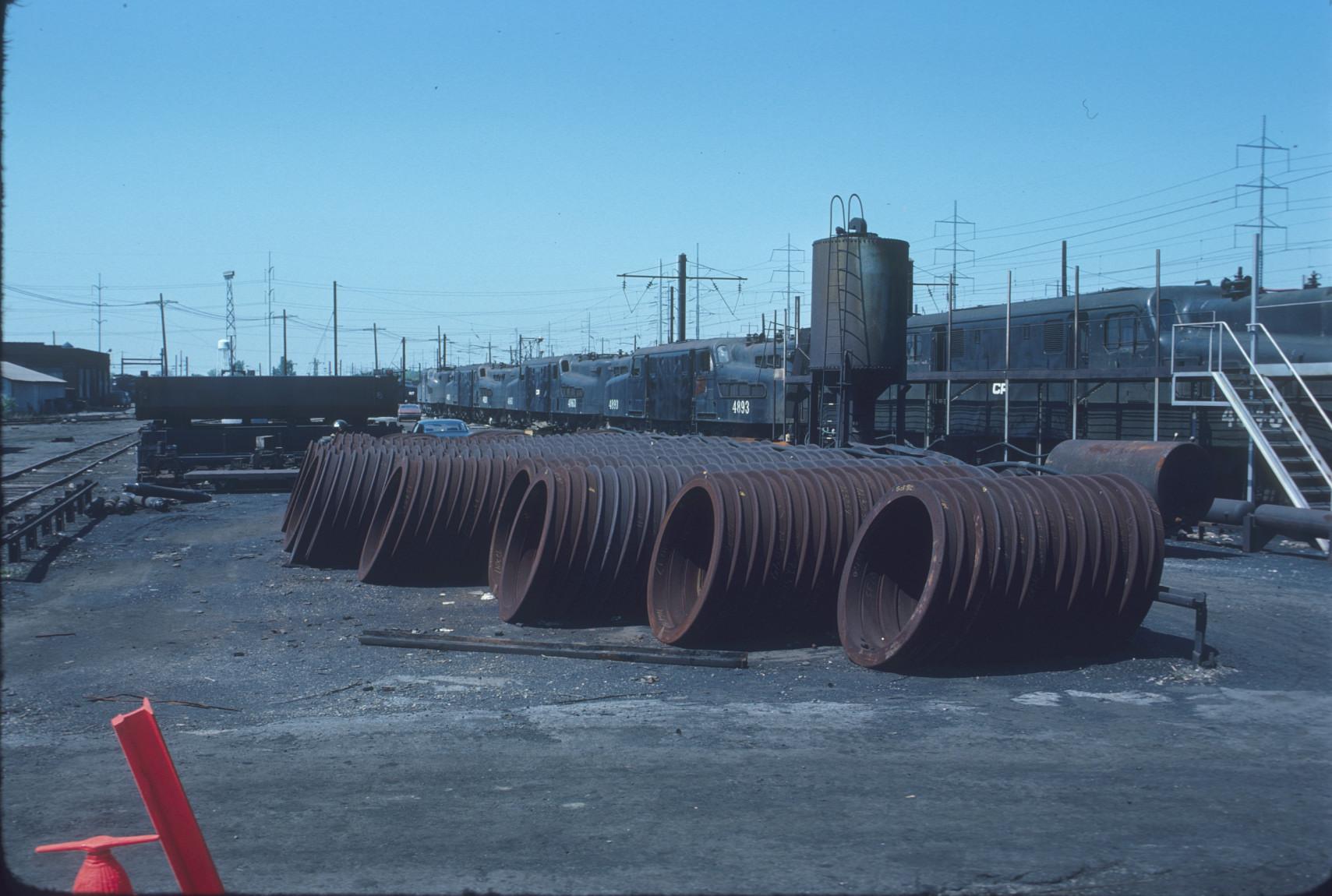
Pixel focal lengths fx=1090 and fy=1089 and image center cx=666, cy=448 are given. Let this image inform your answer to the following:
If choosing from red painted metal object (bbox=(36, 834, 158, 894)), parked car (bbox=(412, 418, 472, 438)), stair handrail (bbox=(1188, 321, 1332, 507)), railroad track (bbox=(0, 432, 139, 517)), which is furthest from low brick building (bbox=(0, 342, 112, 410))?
red painted metal object (bbox=(36, 834, 158, 894))

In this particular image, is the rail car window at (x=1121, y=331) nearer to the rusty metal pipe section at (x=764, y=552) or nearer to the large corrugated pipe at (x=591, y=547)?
the rusty metal pipe section at (x=764, y=552)

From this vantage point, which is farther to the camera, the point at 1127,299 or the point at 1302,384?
the point at 1127,299

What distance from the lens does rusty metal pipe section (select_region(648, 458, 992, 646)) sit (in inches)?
381

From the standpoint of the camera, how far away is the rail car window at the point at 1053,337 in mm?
21859

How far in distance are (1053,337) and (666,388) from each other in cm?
1491

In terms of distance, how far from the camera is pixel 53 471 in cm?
3231

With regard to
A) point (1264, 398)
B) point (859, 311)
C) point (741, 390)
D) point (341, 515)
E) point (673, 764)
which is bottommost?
point (673, 764)

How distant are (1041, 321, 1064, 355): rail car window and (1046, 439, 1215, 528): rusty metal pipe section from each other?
5.15 m

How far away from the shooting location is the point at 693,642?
9688mm

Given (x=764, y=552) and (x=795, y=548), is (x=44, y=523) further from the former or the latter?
(x=795, y=548)

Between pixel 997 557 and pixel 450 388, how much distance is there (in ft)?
224

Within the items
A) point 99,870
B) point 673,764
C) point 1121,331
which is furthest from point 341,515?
point 1121,331

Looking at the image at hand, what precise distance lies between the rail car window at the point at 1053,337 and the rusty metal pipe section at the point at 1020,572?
13.1 m

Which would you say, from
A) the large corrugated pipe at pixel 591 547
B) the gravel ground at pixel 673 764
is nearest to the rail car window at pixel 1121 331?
the gravel ground at pixel 673 764
